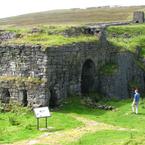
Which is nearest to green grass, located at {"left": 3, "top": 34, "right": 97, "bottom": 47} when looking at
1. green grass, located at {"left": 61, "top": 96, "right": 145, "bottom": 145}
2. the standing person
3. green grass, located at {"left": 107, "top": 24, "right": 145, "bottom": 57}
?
green grass, located at {"left": 61, "top": 96, "right": 145, "bottom": 145}

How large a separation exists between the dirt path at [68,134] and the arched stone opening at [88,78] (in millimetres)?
8637

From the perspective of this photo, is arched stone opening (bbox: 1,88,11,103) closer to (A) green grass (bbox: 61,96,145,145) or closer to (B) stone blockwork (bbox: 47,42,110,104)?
(B) stone blockwork (bbox: 47,42,110,104)

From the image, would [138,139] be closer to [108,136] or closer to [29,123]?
[108,136]

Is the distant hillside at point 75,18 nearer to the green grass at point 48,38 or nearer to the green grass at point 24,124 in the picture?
the green grass at point 48,38

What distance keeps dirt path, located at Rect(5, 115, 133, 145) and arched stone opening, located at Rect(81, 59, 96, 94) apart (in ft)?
28.3

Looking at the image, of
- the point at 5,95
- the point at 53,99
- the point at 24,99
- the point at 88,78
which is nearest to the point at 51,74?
the point at 53,99

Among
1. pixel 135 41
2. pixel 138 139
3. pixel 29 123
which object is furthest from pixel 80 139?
pixel 135 41

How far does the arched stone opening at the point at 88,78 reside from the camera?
37.8m

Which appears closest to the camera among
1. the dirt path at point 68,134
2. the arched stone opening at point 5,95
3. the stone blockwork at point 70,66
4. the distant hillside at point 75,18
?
the dirt path at point 68,134

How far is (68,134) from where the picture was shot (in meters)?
26.1

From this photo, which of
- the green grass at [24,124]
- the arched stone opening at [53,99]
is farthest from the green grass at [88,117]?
the arched stone opening at [53,99]

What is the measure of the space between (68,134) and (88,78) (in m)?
12.2

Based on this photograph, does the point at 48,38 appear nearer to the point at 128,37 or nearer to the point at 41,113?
the point at 41,113

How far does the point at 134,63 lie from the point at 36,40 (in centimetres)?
1032
